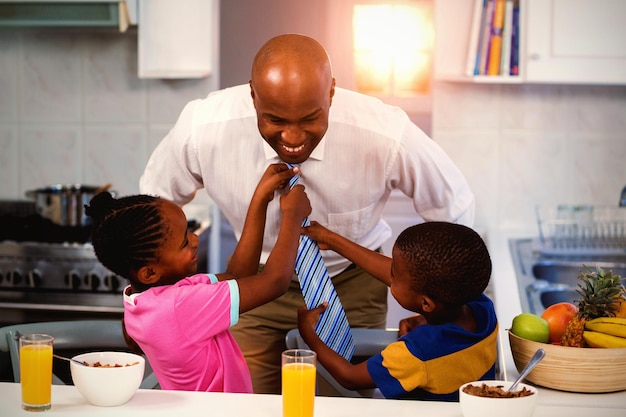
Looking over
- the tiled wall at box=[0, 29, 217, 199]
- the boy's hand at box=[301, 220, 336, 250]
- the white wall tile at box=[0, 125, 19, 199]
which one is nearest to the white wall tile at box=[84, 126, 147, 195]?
the tiled wall at box=[0, 29, 217, 199]

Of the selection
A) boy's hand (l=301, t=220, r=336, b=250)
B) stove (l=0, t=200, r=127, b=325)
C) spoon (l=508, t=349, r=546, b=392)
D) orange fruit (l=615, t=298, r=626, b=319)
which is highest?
boy's hand (l=301, t=220, r=336, b=250)

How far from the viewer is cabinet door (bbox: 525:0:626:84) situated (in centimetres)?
352

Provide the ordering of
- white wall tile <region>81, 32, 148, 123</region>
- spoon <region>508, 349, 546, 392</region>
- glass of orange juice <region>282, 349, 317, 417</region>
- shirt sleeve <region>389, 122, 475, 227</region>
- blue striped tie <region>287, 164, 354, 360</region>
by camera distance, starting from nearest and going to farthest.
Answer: glass of orange juice <region>282, 349, 317, 417</region>, spoon <region>508, 349, 546, 392</region>, blue striped tie <region>287, 164, 354, 360</region>, shirt sleeve <region>389, 122, 475, 227</region>, white wall tile <region>81, 32, 148, 123</region>

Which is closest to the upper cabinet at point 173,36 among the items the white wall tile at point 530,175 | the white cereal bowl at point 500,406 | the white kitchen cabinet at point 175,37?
the white kitchen cabinet at point 175,37

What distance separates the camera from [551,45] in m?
3.53

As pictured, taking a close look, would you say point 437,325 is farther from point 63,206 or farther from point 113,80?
point 113,80

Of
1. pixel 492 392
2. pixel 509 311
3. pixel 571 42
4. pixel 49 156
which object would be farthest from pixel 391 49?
pixel 492 392

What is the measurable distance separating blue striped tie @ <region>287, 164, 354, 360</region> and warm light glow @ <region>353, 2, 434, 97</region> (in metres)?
2.11

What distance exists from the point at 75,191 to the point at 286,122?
6.30ft

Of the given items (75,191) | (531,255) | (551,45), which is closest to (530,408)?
(531,255)

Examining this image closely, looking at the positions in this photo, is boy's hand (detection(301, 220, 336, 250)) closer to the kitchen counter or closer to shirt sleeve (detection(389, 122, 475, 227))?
shirt sleeve (detection(389, 122, 475, 227))

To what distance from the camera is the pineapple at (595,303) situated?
170cm

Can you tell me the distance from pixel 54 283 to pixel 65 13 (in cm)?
108

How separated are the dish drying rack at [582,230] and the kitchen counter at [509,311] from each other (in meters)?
0.13
